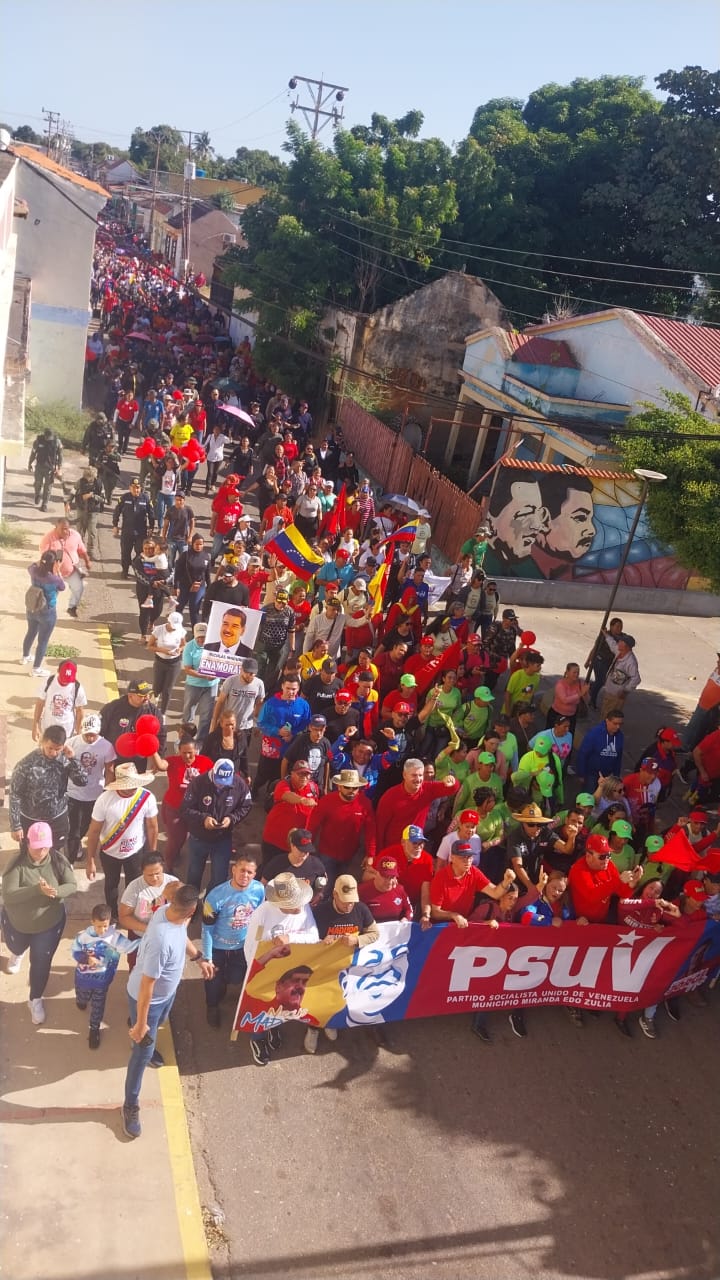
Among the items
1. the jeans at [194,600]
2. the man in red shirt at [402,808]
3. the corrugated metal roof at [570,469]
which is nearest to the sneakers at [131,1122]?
the man in red shirt at [402,808]

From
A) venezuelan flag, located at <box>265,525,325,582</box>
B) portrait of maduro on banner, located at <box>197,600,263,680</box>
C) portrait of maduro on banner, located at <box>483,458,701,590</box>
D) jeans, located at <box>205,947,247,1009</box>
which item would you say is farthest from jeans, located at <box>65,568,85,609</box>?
portrait of maduro on banner, located at <box>483,458,701,590</box>

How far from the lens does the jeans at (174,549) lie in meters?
12.8

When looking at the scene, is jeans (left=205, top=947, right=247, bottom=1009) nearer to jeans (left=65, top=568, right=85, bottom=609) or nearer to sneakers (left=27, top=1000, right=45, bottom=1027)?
sneakers (left=27, top=1000, right=45, bottom=1027)

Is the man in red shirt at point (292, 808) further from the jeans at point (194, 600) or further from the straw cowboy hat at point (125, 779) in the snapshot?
the jeans at point (194, 600)

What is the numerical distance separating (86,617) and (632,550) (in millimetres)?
10319

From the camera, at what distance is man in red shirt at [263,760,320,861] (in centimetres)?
707

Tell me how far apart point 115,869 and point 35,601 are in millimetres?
3990

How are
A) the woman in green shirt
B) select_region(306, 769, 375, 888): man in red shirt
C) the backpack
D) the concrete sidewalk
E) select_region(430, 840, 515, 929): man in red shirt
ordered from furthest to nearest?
the backpack < select_region(306, 769, 375, 888): man in red shirt < select_region(430, 840, 515, 929): man in red shirt < the woman in green shirt < the concrete sidewalk

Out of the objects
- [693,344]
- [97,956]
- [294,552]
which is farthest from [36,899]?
[693,344]

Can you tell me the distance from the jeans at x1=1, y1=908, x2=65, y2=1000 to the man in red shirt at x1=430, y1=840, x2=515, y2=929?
2569 millimetres

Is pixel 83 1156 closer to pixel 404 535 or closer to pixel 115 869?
pixel 115 869

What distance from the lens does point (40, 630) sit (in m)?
10.3

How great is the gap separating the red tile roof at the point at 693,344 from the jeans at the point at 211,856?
15034 mm

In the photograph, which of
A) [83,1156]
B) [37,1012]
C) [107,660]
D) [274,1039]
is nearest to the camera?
[83,1156]
